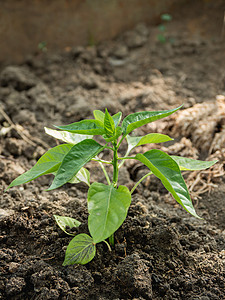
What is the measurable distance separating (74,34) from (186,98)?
1.56 m

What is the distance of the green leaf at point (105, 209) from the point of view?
4.75 ft

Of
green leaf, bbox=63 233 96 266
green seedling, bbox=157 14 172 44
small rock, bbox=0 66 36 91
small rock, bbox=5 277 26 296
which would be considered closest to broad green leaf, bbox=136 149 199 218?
green leaf, bbox=63 233 96 266

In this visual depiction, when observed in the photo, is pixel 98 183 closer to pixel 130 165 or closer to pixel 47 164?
pixel 47 164

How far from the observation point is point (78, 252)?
66.4 inches

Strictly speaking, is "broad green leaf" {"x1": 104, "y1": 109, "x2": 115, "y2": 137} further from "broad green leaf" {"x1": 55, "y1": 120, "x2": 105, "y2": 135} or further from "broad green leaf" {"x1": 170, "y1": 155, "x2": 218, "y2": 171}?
"broad green leaf" {"x1": 170, "y1": 155, "x2": 218, "y2": 171}

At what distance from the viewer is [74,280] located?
1631 mm

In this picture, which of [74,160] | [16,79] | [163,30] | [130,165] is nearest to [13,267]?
[74,160]

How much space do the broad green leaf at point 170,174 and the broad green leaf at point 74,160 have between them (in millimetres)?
222

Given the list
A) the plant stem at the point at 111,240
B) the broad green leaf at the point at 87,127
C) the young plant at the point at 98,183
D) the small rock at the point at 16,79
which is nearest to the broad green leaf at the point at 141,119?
the young plant at the point at 98,183

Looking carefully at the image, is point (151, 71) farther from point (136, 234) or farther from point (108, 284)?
point (108, 284)

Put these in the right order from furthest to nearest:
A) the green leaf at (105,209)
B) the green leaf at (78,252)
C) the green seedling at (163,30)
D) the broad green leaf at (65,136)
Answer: the green seedling at (163,30)
the broad green leaf at (65,136)
the green leaf at (78,252)
the green leaf at (105,209)

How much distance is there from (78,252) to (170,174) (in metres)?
0.58

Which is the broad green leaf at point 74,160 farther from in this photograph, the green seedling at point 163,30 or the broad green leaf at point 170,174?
the green seedling at point 163,30

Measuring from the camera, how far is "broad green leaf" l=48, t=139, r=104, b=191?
4.77 ft
